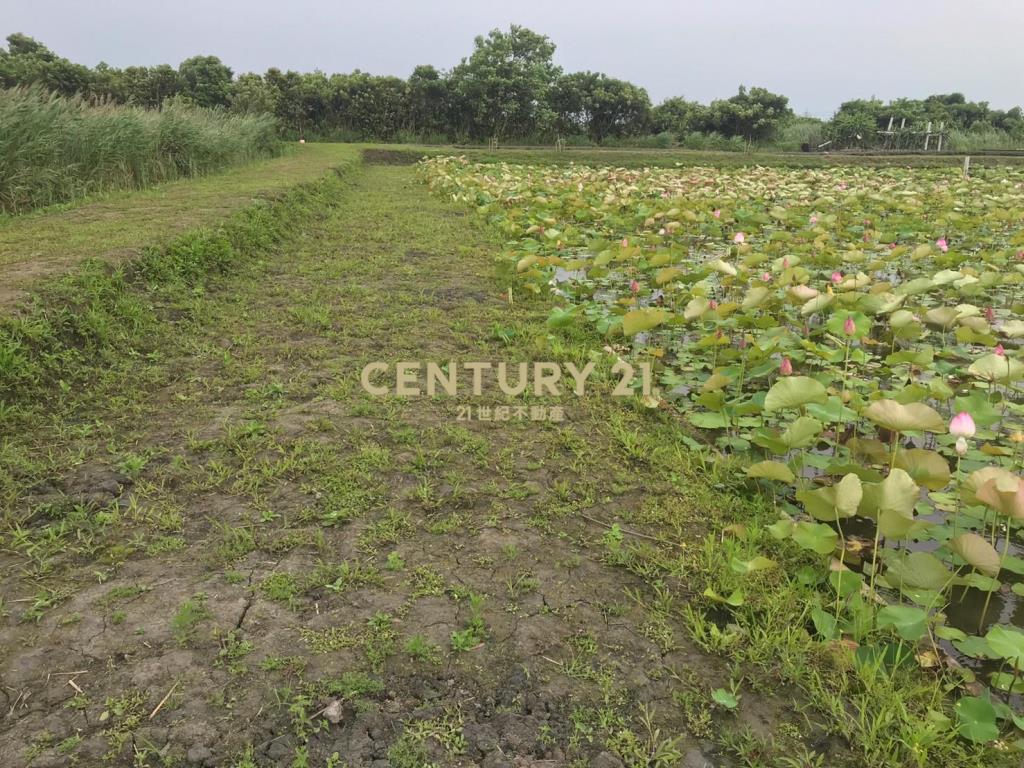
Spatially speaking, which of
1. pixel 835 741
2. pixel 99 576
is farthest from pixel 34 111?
pixel 835 741

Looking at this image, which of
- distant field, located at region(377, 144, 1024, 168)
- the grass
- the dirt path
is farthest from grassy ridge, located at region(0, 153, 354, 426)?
distant field, located at region(377, 144, 1024, 168)

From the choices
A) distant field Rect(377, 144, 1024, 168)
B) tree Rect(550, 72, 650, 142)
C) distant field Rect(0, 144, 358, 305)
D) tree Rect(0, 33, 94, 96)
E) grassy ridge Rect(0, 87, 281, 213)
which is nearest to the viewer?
distant field Rect(0, 144, 358, 305)

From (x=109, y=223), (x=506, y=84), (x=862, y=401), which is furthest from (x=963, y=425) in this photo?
(x=506, y=84)

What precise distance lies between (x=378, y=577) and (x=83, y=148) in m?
7.56

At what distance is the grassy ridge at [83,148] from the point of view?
5984mm

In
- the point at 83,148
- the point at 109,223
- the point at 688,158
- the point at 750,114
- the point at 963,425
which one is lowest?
the point at 963,425

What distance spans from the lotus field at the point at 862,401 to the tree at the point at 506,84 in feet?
74.9

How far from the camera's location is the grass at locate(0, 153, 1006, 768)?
1.42 meters

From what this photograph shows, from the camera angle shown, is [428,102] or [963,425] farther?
[428,102]

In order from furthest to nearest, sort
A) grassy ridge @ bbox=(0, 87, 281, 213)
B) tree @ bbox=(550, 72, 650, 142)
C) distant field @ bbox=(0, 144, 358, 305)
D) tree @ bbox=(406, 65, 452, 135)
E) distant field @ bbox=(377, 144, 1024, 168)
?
tree @ bbox=(550, 72, 650, 142) → tree @ bbox=(406, 65, 452, 135) → distant field @ bbox=(377, 144, 1024, 168) → grassy ridge @ bbox=(0, 87, 281, 213) → distant field @ bbox=(0, 144, 358, 305)

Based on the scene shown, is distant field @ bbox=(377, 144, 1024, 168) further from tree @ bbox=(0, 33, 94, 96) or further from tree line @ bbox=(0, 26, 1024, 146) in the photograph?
tree @ bbox=(0, 33, 94, 96)

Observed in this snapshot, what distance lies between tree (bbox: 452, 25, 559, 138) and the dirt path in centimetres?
2693

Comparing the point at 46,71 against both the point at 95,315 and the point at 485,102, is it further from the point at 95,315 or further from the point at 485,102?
the point at 95,315

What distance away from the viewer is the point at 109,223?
5438mm
